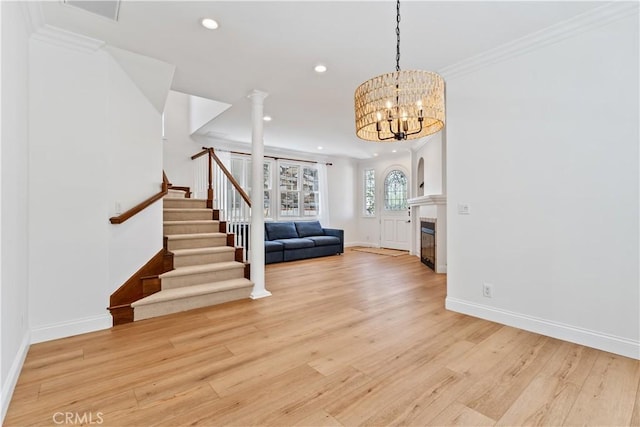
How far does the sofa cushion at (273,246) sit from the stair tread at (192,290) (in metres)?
2.11

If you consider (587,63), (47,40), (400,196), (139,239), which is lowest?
(139,239)

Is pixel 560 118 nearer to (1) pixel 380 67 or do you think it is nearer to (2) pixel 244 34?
(1) pixel 380 67

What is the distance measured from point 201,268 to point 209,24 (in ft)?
8.33

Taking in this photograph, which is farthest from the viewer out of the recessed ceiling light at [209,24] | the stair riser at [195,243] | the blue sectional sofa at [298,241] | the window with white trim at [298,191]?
the window with white trim at [298,191]

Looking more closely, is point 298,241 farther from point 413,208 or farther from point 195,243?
point 413,208

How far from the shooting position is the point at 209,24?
2.40m

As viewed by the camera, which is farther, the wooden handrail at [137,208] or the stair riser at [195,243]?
the stair riser at [195,243]

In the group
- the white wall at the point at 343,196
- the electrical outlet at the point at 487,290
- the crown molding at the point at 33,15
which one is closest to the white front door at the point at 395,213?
the white wall at the point at 343,196

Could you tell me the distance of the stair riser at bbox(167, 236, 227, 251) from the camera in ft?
12.6

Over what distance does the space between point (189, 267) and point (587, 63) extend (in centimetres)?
432

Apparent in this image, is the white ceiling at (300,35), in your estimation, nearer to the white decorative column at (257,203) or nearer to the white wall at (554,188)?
the white decorative column at (257,203)

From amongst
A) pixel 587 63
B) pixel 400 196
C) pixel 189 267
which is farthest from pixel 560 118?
pixel 400 196

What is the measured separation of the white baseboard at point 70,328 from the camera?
241cm

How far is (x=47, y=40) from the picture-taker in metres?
2.45
